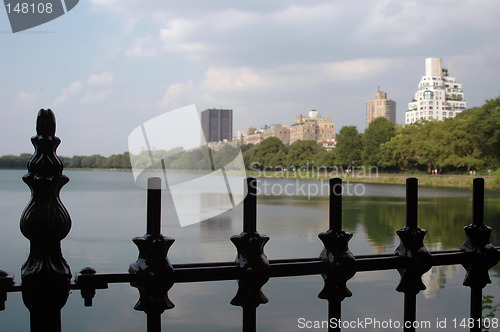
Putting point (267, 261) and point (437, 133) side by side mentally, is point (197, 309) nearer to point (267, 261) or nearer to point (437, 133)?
point (267, 261)

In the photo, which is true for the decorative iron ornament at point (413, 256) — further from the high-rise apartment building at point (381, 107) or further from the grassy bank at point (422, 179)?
the high-rise apartment building at point (381, 107)

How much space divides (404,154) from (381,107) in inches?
4269

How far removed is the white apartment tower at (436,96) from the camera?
126 metres

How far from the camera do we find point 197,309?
7.61 metres

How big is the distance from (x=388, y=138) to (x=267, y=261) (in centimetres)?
7024

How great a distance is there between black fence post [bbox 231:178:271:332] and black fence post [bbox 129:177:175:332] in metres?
0.19

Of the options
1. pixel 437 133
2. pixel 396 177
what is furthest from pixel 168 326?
pixel 396 177

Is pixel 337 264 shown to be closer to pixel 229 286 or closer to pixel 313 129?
pixel 229 286

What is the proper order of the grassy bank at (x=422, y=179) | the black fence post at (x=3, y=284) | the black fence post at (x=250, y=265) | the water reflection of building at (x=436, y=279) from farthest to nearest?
the grassy bank at (x=422, y=179)
the water reflection of building at (x=436, y=279)
the black fence post at (x=250, y=265)
the black fence post at (x=3, y=284)

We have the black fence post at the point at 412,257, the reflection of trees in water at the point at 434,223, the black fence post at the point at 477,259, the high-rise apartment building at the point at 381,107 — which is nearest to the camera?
the black fence post at the point at 412,257

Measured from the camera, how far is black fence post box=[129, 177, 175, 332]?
3.75 feet

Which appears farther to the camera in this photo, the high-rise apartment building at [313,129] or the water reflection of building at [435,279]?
the high-rise apartment building at [313,129]

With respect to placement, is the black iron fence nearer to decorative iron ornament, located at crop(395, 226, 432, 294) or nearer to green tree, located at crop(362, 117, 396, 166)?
decorative iron ornament, located at crop(395, 226, 432, 294)

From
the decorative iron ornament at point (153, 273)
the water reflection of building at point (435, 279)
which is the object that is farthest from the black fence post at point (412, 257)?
the water reflection of building at point (435, 279)
